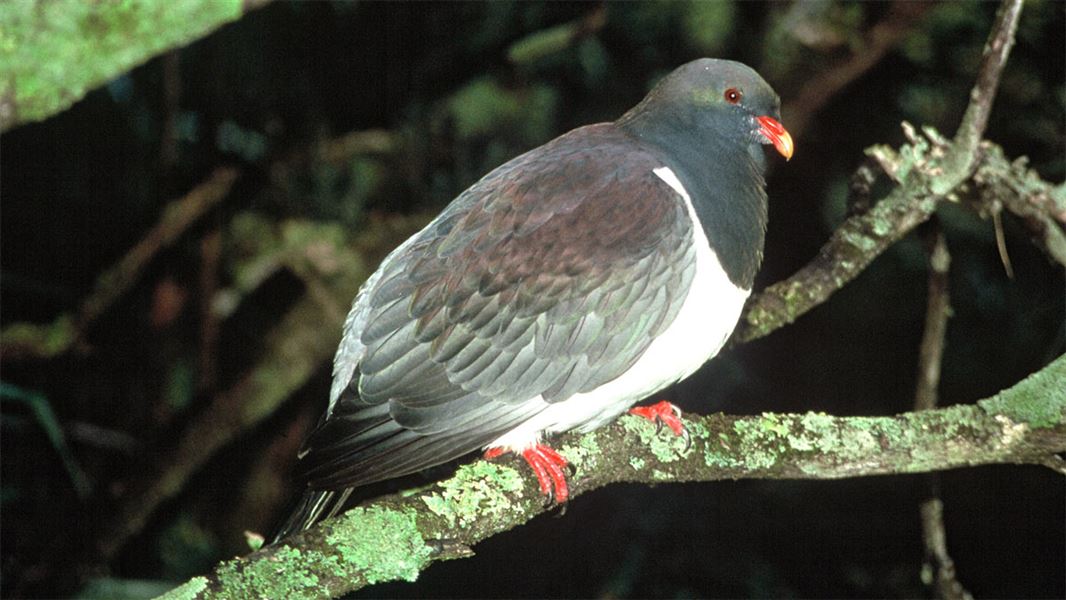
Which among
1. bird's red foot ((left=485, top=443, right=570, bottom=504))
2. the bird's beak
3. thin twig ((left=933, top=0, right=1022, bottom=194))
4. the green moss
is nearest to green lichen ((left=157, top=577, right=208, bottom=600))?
bird's red foot ((left=485, top=443, right=570, bottom=504))

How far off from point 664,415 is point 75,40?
5.86 feet

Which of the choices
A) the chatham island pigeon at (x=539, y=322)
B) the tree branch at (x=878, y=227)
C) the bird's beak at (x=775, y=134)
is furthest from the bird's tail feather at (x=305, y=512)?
the bird's beak at (x=775, y=134)

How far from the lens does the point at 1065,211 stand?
3.12 metres

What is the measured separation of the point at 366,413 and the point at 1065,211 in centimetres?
209

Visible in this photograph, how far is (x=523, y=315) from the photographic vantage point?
2.74 m

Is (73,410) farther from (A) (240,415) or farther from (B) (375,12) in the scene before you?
(B) (375,12)

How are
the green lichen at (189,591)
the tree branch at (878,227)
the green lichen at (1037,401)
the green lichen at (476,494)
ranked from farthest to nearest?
the tree branch at (878,227) → the green lichen at (1037,401) → the green lichen at (476,494) → the green lichen at (189,591)

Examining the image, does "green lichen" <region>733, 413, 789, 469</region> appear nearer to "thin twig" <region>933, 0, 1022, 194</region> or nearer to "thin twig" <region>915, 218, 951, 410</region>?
"thin twig" <region>915, 218, 951, 410</region>

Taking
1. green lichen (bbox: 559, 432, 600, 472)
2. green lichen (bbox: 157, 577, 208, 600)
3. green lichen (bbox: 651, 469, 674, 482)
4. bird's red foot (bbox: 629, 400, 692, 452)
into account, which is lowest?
green lichen (bbox: 157, 577, 208, 600)

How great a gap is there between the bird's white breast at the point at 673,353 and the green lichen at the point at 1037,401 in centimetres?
66

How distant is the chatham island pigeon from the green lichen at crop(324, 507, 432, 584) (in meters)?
0.39

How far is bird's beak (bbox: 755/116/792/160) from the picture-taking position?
10.2 ft

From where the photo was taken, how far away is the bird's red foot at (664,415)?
8.96 ft

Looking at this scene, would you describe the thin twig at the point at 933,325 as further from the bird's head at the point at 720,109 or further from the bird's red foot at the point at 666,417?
the bird's red foot at the point at 666,417
